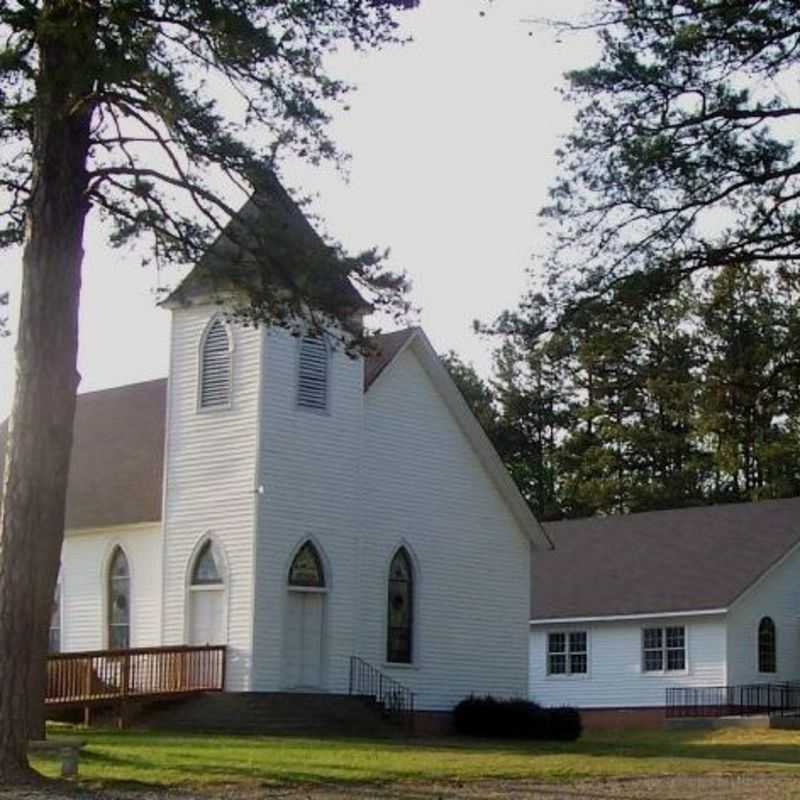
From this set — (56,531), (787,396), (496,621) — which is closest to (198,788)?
(56,531)

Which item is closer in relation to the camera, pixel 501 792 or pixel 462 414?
pixel 501 792

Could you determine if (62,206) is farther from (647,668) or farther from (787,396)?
(647,668)

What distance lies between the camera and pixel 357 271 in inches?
826

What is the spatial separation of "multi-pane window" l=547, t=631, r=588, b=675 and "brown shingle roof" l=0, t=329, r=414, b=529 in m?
14.7

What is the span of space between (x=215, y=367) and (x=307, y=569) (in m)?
4.62

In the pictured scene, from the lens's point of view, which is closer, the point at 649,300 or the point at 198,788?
the point at 198,788

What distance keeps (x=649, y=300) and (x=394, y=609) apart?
15921 millimetres

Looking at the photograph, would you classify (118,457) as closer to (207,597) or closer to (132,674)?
(207,597)

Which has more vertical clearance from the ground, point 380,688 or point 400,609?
point 400,609

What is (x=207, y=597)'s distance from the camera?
33219 millimetres

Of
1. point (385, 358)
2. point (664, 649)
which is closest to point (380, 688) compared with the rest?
point (385, 358)

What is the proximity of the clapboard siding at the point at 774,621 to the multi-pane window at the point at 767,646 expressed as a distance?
0.43 feet

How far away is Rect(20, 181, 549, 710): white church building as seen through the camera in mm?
32812

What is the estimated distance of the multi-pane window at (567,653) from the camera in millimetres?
47281
